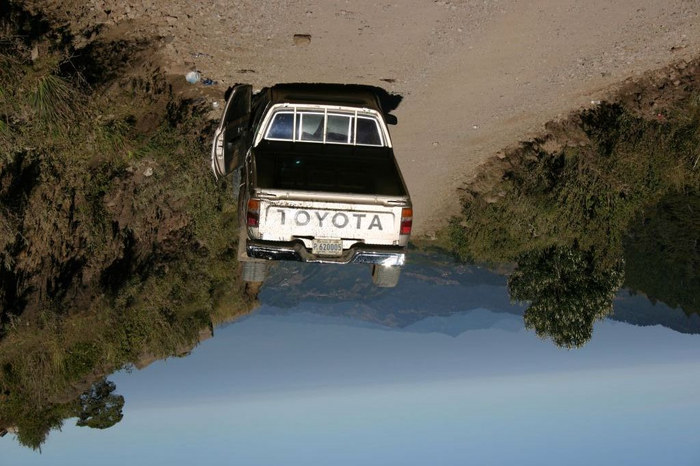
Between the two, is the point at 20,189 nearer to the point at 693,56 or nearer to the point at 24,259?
the point at 24,259

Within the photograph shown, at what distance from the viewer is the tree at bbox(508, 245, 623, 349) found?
11.5 m

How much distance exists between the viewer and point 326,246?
8461 millimetres

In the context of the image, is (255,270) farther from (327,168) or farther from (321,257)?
(327,168)

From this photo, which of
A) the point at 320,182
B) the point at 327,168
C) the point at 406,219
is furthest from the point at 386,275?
the point at 320,182

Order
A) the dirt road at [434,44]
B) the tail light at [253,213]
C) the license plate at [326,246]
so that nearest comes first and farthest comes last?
the tail light at [253,213] → the license plate at [326,246] → the dirt road at [434,44]

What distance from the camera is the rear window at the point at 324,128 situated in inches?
359

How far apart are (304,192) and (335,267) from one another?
659cm

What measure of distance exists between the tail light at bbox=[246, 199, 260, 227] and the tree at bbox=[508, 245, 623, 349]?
5888mm

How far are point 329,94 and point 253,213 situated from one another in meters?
2.45

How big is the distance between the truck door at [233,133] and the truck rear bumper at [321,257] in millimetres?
2084

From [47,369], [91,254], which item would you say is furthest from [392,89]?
[47,369]

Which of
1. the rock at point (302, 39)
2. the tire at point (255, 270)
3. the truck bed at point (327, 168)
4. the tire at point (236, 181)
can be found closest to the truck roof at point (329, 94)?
the truck bed at point (327, 168)

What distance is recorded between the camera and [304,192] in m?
8.32

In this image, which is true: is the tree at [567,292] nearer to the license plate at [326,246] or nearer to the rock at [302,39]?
the license plate at [326,246]
